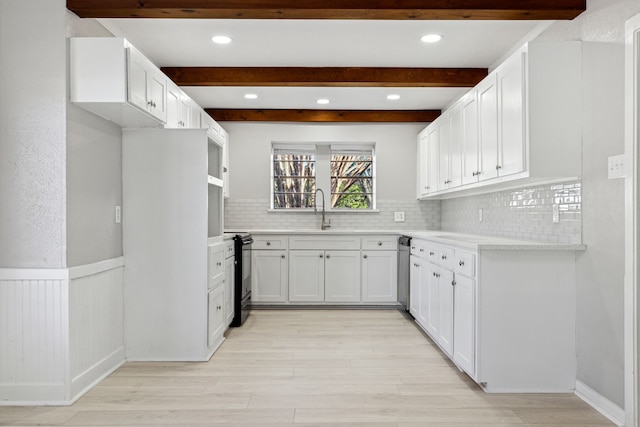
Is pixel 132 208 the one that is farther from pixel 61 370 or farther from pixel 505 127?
pixel 505 127

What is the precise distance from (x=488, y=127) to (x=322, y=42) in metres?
1.46

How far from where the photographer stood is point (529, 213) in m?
3.33

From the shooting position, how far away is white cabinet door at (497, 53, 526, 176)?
276 cm

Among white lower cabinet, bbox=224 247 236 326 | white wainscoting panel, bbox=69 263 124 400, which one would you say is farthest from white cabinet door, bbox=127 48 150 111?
white lower cabinet, bbox=224 247 236 326

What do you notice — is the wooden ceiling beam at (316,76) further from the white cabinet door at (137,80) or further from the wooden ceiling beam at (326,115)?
the wooden ceiling beam at (326,115)

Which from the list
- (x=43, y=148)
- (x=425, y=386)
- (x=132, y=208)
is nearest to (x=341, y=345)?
(x=425, y=386)

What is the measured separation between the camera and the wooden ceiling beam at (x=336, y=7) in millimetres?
2703

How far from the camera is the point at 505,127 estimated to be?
2.98m

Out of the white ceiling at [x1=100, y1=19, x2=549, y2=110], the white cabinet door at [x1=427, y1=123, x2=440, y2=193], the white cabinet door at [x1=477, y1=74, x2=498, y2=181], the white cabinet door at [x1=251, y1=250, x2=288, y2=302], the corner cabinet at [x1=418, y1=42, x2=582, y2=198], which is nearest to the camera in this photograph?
the corner cabinet at [x1=418, y1=42, x2=582, y2=198]

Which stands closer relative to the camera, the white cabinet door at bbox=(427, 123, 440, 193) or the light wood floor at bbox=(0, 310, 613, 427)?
the light wood floor at bbox=(0, 310, 613, 427)

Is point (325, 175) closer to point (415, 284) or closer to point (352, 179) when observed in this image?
point (352, 179)

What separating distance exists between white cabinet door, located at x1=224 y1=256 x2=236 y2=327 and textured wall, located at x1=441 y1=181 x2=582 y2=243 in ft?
7.95

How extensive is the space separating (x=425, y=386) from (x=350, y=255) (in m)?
2.50

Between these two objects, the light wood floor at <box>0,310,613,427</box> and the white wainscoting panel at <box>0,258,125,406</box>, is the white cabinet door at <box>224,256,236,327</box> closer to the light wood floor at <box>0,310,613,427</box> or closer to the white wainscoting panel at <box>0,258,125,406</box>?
the light wood floor at <box>0,310,613,427</box>
